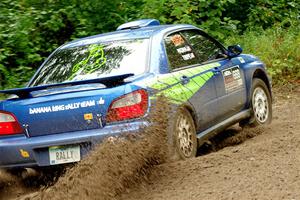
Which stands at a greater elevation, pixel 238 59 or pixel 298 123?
pixel 238 59

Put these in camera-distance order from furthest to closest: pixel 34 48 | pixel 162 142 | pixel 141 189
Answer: pixel 34 48 → pixel 162 142 → pixel 141 189

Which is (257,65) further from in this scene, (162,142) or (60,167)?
(60,167)

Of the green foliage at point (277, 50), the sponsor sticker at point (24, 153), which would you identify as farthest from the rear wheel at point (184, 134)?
the green foliage at point (277, 50)

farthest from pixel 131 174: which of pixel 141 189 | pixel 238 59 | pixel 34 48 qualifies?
pixel 34 48

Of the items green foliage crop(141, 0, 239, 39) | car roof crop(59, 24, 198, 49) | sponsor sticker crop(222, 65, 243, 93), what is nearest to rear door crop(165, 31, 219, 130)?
car roof crop(59, 24, 198, 49)

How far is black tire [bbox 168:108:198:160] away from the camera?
5.96 meters

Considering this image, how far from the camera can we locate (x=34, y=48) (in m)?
11.3

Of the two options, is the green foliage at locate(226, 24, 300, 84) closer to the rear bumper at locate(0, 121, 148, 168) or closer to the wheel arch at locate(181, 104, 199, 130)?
the wheel arch at locate(181, 104, 199, 130)

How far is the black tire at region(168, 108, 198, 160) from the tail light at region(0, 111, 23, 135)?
4.88 ft

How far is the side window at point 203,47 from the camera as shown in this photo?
7.38 m

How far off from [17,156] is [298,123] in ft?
12.7

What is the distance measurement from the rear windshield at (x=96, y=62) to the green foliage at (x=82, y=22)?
365 cm

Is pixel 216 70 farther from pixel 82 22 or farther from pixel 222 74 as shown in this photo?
pixel 82 22

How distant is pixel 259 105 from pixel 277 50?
4.41 meters
